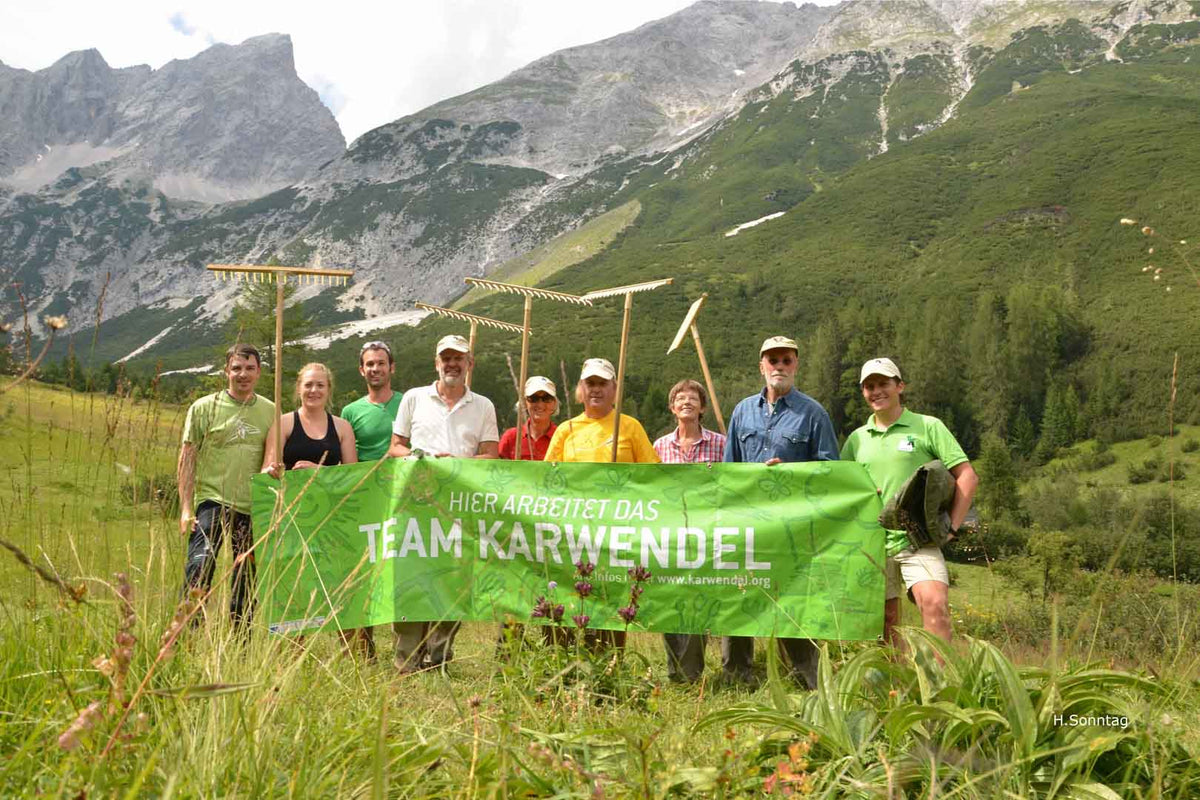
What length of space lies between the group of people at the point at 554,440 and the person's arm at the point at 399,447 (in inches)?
0.4

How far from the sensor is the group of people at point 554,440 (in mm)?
5227

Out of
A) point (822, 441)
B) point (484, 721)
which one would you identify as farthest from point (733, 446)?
point (484, 721)

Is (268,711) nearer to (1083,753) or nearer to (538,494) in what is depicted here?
(1083,753)

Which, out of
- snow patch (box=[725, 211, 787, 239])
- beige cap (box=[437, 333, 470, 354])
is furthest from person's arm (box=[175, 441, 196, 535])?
snow patch (box=[725, 211, 787, 239])

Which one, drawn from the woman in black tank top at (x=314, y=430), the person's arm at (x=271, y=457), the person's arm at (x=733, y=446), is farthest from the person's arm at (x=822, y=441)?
the person's arm at (x=271, y=457)

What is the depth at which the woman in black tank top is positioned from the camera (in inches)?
232

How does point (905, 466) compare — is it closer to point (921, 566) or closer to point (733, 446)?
point (921, 566)

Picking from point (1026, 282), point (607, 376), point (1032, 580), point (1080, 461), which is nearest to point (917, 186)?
point (1026, 282)

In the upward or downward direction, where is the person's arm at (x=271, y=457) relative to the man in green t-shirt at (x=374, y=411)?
downward

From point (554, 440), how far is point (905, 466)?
2354 millimetres

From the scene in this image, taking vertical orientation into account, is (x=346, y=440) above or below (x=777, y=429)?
below

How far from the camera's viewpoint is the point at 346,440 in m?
6.09

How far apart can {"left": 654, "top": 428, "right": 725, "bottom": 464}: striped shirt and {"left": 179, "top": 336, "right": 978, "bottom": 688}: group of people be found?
0.03ft

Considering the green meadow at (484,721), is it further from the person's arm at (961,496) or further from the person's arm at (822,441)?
the person's arm at (822,441)
